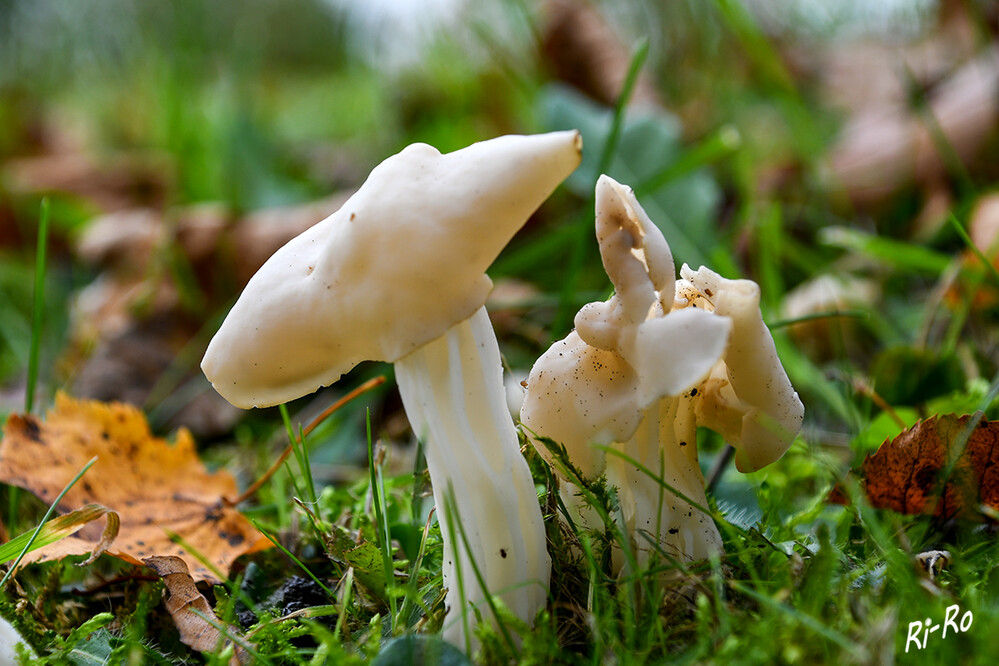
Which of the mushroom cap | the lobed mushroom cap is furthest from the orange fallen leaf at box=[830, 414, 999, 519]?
the mushroom cap

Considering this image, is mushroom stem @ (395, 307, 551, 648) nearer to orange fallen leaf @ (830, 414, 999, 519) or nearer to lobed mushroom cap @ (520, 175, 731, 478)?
lobed mushroom cap @ (520, 175, 731, 478)

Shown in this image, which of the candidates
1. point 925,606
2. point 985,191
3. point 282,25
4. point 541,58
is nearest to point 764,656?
point 925,606

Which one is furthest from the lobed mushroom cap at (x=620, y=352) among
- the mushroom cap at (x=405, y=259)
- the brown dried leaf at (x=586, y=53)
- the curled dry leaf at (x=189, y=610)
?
the brown dried leaf at (x=586, y=53)

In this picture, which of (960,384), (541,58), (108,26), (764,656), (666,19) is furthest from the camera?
(108,26)

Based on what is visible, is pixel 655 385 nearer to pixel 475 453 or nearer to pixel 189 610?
pixel 475 453

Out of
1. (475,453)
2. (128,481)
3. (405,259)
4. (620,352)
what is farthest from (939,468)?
(128,481)

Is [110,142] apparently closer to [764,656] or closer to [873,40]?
[873,40]
